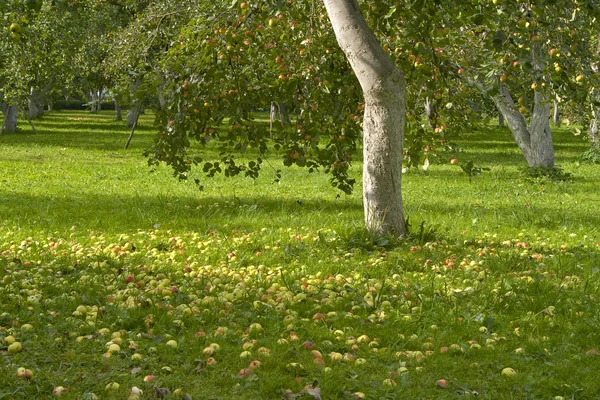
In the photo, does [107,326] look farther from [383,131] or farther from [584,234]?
[584,234]

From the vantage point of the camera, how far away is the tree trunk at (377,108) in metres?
7.28

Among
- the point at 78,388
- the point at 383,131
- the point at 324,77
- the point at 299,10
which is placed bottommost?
the point at 78,388

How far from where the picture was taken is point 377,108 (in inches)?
289

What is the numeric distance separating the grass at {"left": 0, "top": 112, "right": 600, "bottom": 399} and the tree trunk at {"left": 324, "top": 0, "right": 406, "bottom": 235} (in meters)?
0.41

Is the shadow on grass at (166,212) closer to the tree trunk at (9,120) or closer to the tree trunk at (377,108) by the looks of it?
the tree trunk at (377,108)

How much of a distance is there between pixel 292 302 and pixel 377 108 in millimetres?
2621

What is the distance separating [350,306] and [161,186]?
29.9ft

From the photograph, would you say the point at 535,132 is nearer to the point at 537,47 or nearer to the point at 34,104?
the point at 537,47

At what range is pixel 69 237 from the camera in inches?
326

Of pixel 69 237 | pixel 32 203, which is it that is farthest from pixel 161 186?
pixel 69 237

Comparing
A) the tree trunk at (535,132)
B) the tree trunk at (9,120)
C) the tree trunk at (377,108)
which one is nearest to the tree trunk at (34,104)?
the tree trunk at (9,120)

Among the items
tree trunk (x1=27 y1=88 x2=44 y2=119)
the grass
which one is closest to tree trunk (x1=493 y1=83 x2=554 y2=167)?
the grass

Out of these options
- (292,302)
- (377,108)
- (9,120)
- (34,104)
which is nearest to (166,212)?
(377,108)

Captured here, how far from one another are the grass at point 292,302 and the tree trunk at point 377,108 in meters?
0.41
